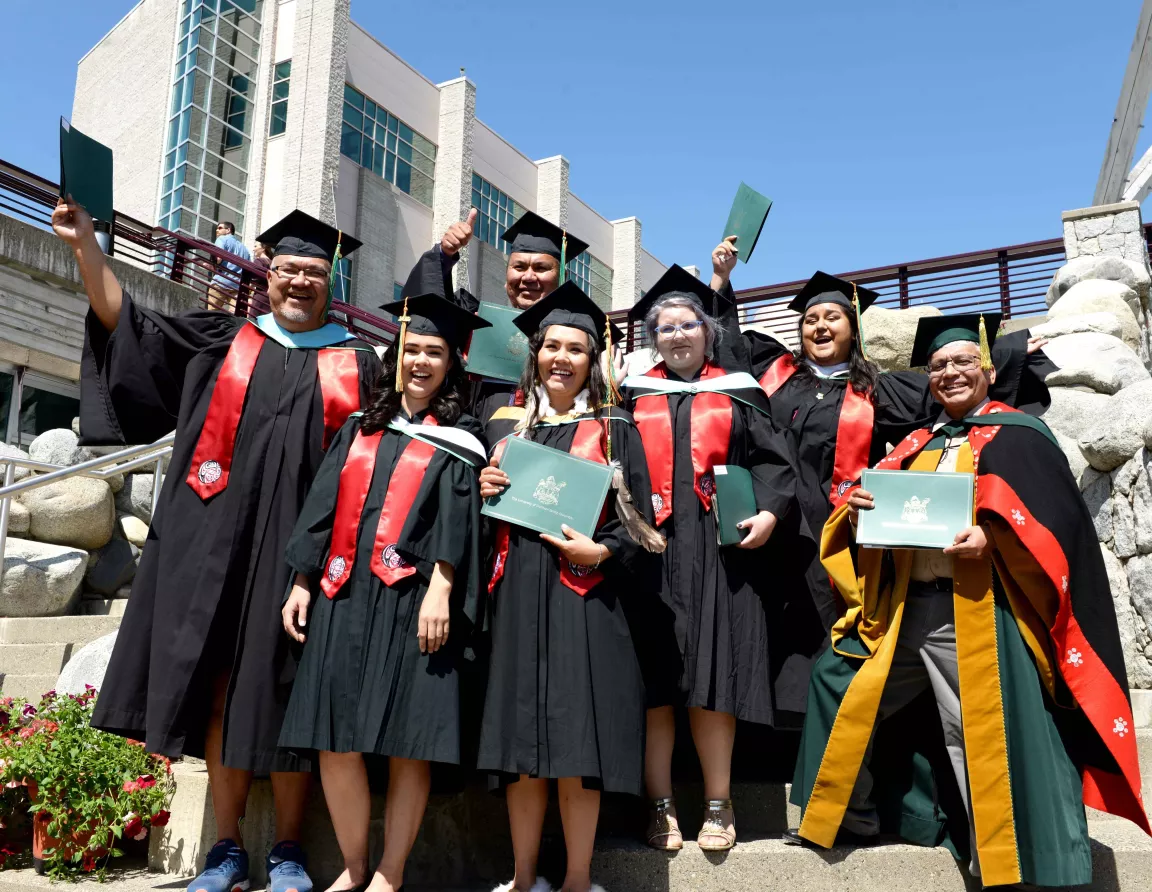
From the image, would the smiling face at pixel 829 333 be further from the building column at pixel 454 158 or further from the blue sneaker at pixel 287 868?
the building column at pixel 454 158

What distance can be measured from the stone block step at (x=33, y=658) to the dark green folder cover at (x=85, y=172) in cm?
341

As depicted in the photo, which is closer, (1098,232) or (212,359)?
(212,359)

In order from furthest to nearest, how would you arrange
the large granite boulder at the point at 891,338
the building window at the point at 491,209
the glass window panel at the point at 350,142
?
the building window at the point at 491,209, the glass window panel at the point at 350,142, the large granite boulder at the point at 891,338

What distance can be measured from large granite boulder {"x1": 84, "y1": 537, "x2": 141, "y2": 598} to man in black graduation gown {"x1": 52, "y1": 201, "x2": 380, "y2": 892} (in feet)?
16.1

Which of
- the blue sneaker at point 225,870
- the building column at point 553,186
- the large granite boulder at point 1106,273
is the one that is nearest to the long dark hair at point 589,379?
the blue sneaker at point 225,870

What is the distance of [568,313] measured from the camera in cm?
377

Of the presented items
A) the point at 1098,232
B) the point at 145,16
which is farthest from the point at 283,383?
the point at 145,16

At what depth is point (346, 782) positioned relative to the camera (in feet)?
10.9

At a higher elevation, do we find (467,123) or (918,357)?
(467,123)

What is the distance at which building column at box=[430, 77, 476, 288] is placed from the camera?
87.9ft

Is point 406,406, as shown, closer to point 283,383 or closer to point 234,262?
point 283,383

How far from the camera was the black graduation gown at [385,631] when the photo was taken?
10.6 ft

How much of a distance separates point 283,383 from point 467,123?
81.4ft

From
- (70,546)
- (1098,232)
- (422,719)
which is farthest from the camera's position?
(1098,232)
